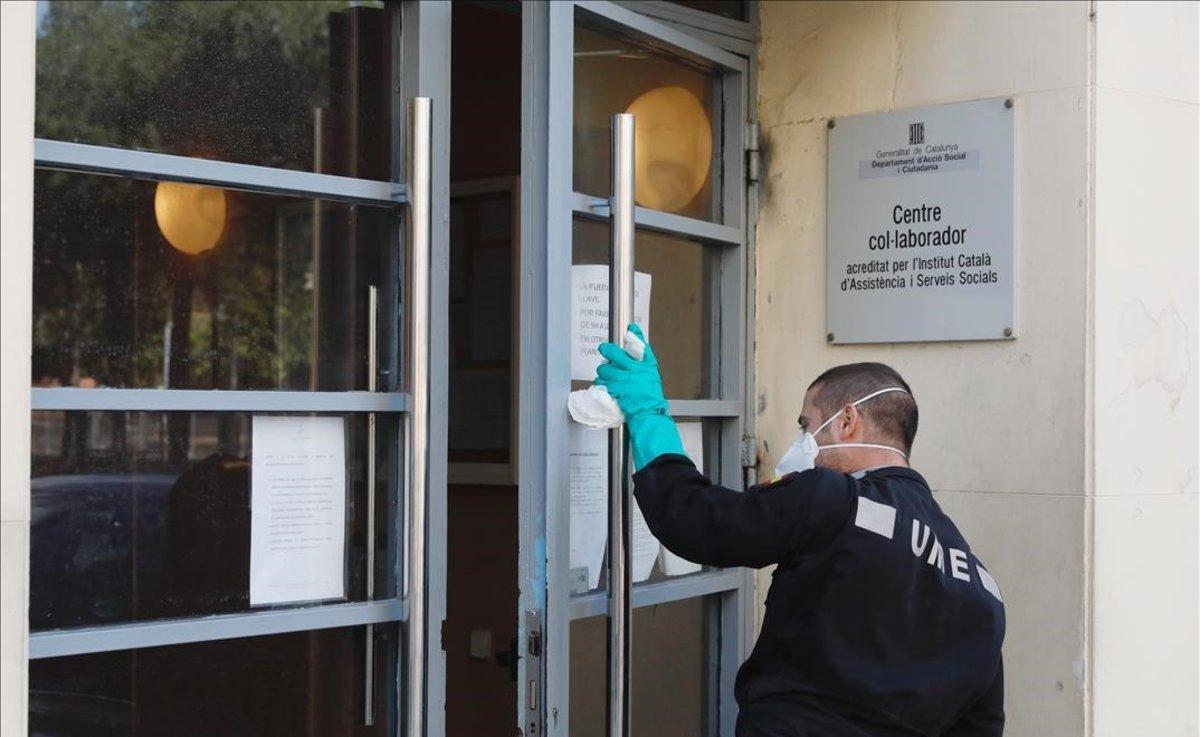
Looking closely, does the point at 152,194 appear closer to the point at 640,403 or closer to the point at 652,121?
the point at 640,403

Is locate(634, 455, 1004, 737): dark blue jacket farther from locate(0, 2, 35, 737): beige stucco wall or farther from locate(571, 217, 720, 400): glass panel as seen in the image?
locate(0, 2, 35, 737): beige stucco wall

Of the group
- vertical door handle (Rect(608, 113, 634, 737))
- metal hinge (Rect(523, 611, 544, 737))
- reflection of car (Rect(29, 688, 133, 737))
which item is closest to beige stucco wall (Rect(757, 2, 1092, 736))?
vertical door handle (Rect(608, 113, 634, 737))

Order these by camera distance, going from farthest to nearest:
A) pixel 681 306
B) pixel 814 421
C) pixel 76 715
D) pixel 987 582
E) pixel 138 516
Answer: pixel 681 306 → pixel 814 421 → pixel 987 582 → pixel 138 516 → pixel 76 715

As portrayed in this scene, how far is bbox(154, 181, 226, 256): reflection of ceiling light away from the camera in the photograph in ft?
8.60

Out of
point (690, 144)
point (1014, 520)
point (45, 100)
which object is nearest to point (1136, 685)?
point (1014, 520)

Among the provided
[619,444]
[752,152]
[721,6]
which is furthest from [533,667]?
[721,6]

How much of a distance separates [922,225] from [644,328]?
817 millimetres

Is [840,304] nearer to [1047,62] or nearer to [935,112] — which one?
[935,112]

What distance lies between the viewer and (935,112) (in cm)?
369

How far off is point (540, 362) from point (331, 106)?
64 cm

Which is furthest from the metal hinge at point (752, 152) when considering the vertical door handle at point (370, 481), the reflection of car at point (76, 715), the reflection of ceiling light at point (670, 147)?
the reflection of car at point (76, 715)

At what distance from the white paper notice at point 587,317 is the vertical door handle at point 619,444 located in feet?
0.27

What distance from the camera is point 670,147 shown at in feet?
11.7

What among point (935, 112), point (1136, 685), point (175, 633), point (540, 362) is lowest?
point (1136, 685)
